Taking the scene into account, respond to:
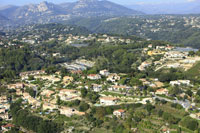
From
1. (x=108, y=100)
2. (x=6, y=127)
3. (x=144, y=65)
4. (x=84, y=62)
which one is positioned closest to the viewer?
(x=6, y=127)

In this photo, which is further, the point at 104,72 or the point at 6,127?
the point at 104,72

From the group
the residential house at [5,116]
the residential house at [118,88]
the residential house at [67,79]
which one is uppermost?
the residential house at [118,88]

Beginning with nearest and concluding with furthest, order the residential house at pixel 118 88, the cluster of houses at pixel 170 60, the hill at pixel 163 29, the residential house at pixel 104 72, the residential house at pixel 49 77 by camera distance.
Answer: the residential house at pixel 118 88, the residential house at pixel 49 77, the residential house at pixel 104 72, the cluster of houses at pixel 170 60, the hill at pixel 163 29

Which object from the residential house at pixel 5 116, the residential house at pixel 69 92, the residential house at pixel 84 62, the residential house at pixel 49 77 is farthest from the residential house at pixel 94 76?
the residential house at pixel 84 62

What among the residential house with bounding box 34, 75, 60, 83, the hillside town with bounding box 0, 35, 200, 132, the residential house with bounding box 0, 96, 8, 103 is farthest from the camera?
the residential house with bounding box 34, 75, 60, 83

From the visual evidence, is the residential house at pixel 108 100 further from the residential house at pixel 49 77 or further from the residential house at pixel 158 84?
the residential house at pixel 49 77

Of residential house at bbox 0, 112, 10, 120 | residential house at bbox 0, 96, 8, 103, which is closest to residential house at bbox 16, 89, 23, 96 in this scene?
residential house at bbox 0, 96, 8, 103

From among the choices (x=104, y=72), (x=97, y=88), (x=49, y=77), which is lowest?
(x=49, y=77)

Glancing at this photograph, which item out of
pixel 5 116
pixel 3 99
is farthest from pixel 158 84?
pixel 3 99

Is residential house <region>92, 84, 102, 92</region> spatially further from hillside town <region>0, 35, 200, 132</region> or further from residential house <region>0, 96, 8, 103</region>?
residential house <region>0, 96, 8, 103</region>

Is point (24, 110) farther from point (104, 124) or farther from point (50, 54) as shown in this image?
point (50, 54)

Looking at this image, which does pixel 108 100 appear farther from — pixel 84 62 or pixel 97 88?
pixel 84 62
